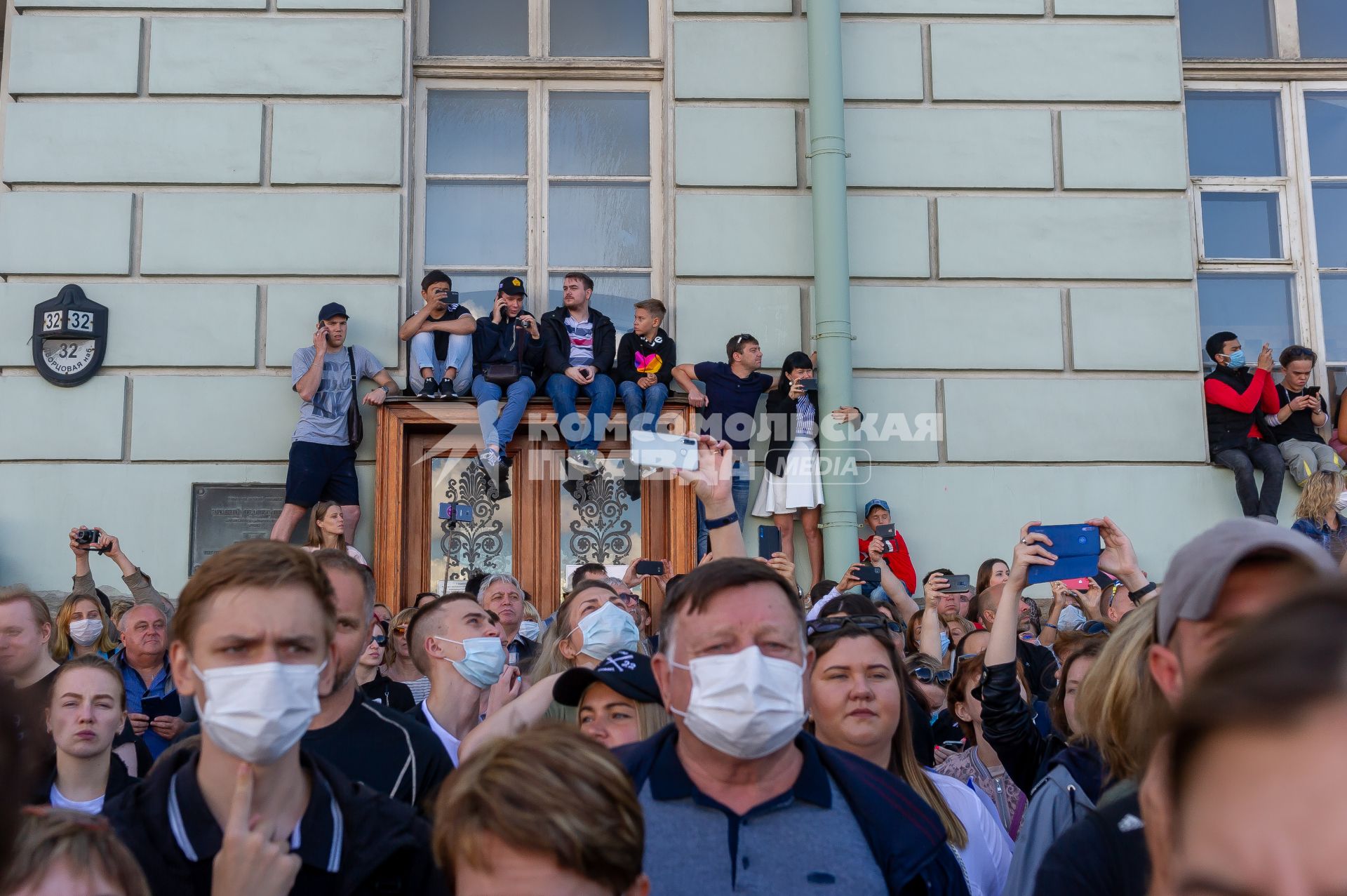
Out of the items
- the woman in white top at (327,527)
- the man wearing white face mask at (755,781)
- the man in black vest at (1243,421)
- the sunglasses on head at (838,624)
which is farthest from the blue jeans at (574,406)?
the man wearing white face mask at (755,781)

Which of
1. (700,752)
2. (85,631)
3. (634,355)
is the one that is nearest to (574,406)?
(634,355)

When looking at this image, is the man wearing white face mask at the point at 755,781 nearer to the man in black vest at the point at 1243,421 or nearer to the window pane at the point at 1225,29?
the man in black vest at the point at 1243,421

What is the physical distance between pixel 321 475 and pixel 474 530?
1333 mm

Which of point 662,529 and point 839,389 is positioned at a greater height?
point 839,389

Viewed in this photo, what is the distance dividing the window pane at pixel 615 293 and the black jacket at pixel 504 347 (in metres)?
0.89

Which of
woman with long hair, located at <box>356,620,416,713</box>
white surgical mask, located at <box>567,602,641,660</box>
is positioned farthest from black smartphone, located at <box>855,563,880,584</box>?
woman with long hair, located at <box>356,620,416,713</box>

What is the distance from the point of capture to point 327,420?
1026 centimetres

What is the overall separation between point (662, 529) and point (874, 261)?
2.76m

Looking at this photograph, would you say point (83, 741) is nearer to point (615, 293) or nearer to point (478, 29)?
point (615, 293)

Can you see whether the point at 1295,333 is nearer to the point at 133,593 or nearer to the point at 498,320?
the point at 498,320

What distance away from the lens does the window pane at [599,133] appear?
38.0 feet

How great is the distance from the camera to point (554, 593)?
1074 cm

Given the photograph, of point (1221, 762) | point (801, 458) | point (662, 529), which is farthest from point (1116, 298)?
point (1221, 762)

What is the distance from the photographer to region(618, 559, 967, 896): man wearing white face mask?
113 inches
